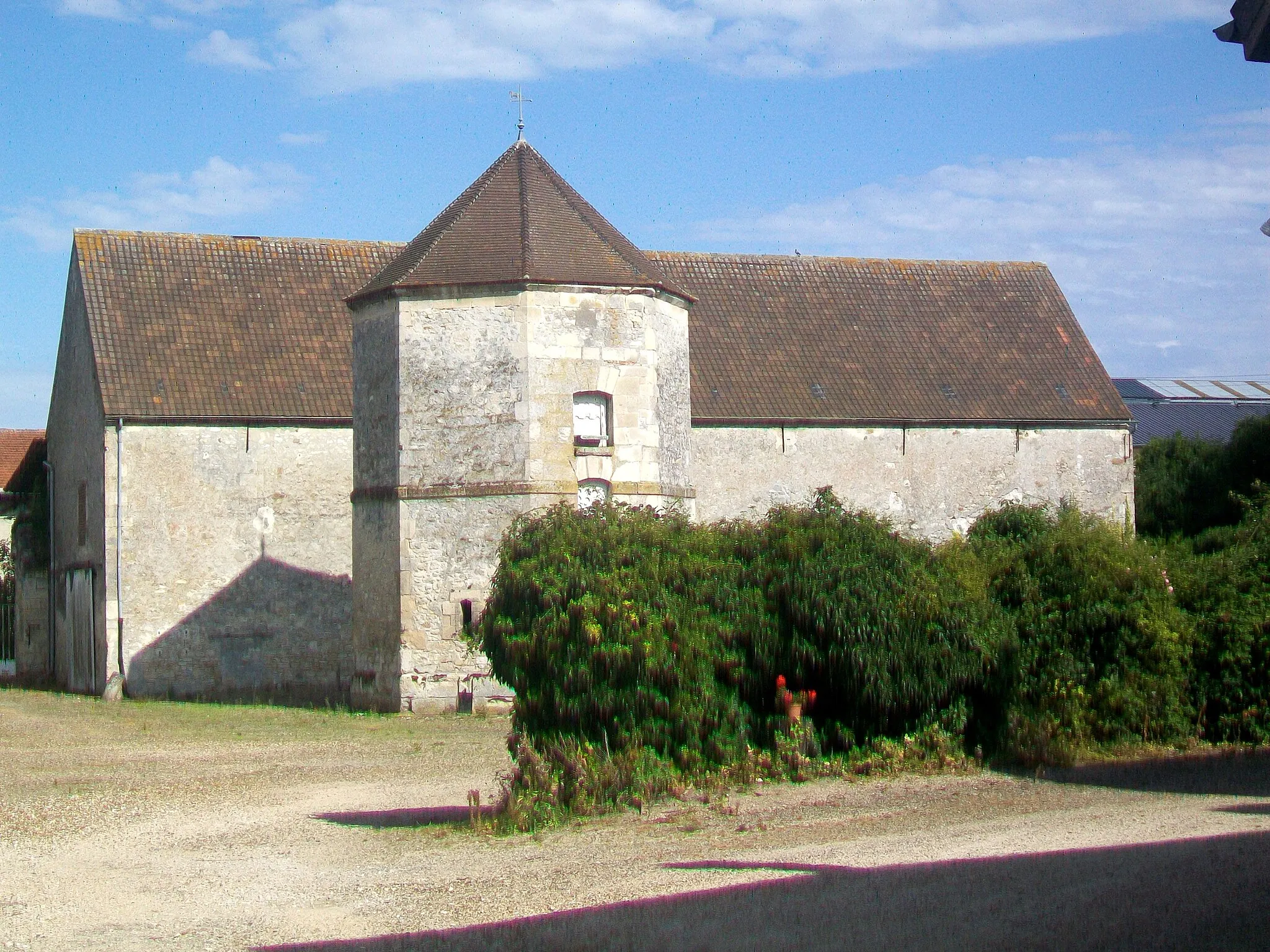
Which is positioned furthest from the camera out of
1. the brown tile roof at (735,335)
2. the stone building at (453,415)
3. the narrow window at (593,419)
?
the brown tile roof at (735,335)

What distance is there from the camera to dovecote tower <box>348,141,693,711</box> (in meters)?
19.2

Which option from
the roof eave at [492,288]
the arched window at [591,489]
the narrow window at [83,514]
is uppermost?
the roof eave at [492,288]

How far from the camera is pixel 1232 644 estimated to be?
1211 cm

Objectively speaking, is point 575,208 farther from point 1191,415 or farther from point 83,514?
point 1191,415

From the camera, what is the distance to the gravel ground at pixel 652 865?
6.90 m

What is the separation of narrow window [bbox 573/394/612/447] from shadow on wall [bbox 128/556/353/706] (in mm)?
6458

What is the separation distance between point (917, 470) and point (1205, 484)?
795cm

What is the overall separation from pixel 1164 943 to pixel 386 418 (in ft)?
49.4

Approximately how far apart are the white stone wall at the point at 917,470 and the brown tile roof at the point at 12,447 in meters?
19.4

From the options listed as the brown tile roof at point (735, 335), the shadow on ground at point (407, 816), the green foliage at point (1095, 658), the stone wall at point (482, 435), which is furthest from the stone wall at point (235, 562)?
the green foliage at point (1095, 658)

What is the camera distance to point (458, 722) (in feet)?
60.4

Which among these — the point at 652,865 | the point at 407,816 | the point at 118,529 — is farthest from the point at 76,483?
the point at 652,865

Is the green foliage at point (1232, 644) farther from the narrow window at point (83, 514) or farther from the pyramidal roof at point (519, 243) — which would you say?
the narrow window at point (83, 514)

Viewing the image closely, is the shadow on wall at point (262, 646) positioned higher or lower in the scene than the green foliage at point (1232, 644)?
lower
